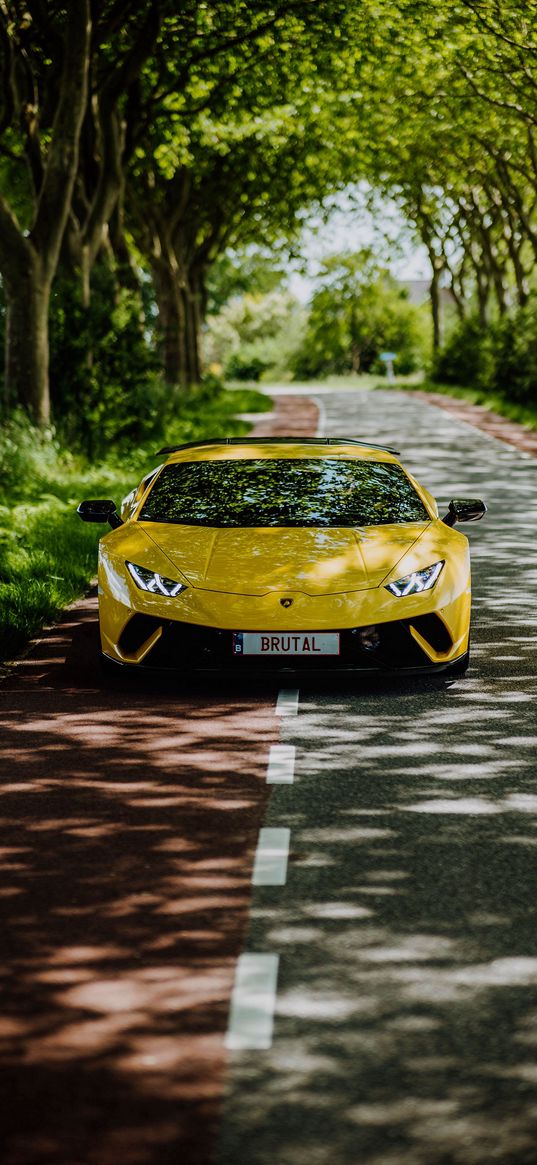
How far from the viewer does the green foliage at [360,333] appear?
80.3 m

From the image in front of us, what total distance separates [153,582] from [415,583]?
1.38 meters

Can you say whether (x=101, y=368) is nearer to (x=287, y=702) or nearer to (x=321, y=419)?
(x=321, y=419)

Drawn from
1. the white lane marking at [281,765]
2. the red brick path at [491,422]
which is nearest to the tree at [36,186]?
the red brick path at [491,422]

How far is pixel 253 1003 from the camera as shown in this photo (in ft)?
12.6

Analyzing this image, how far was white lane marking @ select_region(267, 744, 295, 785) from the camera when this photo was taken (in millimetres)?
6121

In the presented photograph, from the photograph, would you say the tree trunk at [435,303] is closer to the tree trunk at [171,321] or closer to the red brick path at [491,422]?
the red brick path at [491,422]

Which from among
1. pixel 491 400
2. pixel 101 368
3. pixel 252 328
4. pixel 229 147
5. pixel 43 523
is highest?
pixel 229 147

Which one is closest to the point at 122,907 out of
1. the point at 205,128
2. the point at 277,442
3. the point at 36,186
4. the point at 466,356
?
the point at 277,442

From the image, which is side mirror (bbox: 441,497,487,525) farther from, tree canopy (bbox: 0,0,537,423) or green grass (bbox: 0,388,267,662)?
tree canopy (bbox: 0,0,537,423)

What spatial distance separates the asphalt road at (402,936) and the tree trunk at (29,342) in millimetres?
10938

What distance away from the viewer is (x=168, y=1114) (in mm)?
3248

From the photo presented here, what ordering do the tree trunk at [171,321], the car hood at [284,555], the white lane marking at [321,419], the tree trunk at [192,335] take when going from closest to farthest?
the car hood at [284,555]
the white lane marking at [321,419]
the tree trunk at [171,321]
the tree trunk at [192,335]

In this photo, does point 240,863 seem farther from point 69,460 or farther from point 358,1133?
point 69,460

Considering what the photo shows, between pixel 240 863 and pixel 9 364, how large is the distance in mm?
14036
